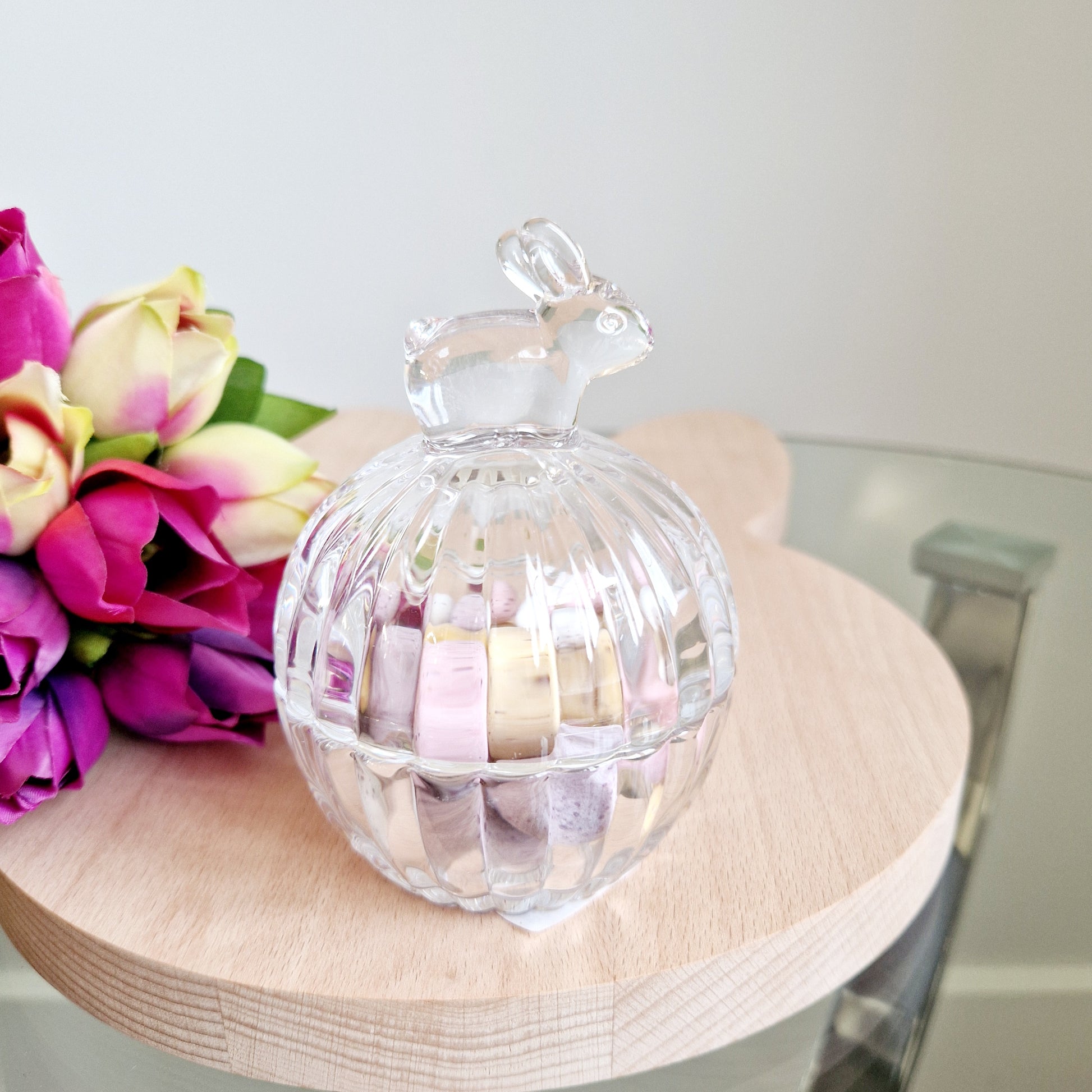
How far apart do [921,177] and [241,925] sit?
78cm

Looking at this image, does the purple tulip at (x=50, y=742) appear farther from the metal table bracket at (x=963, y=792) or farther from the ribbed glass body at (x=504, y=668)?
the metal table bracket at (x=963, y=792)

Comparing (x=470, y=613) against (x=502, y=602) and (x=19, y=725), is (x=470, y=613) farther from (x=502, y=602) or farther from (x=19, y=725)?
(x=19, y=725)

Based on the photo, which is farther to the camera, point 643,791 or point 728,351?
point 728,351

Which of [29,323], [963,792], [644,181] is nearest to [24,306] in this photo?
[29,323]

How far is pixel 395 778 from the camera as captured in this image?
216mm

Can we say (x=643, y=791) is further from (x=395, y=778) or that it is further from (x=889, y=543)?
(x=889, y=543)

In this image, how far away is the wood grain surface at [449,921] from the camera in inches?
8.5

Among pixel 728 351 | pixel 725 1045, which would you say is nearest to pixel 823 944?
pixel 725 1045

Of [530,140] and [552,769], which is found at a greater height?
[530,140]

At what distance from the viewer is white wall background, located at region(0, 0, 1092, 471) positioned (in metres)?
0.79

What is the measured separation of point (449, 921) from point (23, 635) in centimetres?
11

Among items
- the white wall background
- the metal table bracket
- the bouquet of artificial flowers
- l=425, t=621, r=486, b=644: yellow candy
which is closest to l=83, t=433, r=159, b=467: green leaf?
the bouquet of artificial flowers

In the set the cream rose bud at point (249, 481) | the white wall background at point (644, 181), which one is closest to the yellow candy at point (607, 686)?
the cream rose bud at point (249, 481)

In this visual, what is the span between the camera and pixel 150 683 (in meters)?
0.28
